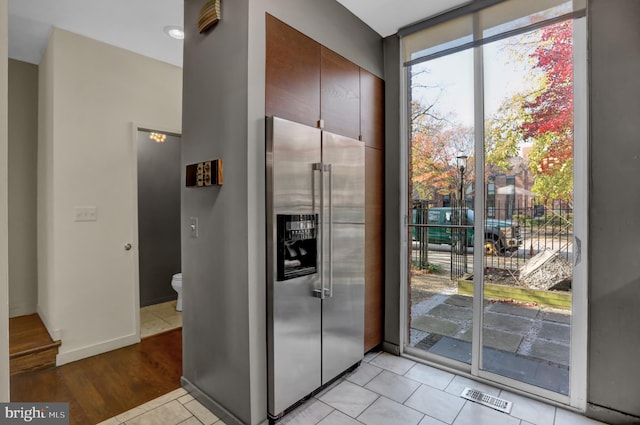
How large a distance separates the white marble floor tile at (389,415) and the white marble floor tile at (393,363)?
0.46 m

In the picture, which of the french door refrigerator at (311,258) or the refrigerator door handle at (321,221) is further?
the refrigerator door handle at (321,221)

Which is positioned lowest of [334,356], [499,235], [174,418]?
[174,418]

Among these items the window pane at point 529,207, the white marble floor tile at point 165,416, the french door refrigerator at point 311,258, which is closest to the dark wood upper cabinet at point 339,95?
the french door refrigerator at point 311,258

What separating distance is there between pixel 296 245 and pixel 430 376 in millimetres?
1542

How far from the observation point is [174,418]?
2.02 meters

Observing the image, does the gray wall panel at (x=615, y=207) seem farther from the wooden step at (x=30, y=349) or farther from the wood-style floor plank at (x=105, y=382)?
the wooden step at (x=30, y=349)

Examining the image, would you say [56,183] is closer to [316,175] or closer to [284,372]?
[316,175]

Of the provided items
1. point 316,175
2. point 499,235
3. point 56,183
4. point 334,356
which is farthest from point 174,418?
point 499,235

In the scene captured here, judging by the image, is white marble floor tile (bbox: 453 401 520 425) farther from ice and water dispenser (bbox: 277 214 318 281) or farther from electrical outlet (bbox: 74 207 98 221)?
electrical outlet (bbox: 74 207 98 221)

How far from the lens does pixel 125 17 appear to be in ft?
8.43

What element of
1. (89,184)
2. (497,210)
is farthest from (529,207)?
(89,184)

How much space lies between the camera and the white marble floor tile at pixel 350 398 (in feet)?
6.95

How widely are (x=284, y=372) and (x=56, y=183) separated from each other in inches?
97.8

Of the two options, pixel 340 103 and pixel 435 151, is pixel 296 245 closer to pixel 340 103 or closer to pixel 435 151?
pixel 340 103
